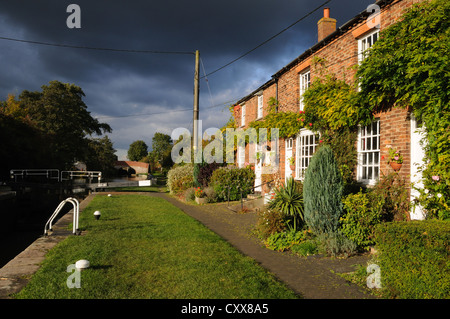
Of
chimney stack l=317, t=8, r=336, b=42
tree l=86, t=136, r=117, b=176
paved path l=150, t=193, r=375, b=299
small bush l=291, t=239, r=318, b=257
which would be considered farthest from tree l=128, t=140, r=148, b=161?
small bush l=291, t=239, r=318, b=257

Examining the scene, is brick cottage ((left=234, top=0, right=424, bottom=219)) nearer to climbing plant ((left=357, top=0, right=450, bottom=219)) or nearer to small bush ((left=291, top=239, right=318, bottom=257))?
climbing plant ((left=357, top=0, right=450, bottom=219))

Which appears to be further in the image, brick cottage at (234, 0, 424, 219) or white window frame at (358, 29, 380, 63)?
white window frame at (358, 29, 380, 63)

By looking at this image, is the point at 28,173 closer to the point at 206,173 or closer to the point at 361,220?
the point at 206,173

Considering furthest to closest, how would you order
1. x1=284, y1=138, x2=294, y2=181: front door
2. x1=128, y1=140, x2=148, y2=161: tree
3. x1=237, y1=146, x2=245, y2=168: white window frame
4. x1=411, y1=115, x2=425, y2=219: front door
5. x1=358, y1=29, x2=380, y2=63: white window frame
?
x1=128, y1=140, x2=148, y2=161: tree < x1=237, y1=146, x2=245, y2=168: white window frame < x1=284, y1=138, x2=294, y2=181: front door < x1=358, y1=29, x2=380, y2=63: white window frame < x1=411, y1=115, x2=425, y2=219: front door

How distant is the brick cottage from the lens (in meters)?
7.30

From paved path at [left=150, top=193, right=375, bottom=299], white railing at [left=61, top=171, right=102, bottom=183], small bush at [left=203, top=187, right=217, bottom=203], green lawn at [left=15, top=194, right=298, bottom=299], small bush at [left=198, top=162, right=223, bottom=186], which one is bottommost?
paved path at [left=150, top=193, right=375, bottom=299]

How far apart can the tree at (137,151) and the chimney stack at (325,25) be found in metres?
110

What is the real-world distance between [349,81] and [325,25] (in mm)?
4244

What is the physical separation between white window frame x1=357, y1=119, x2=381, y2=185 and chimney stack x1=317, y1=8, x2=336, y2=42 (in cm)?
541

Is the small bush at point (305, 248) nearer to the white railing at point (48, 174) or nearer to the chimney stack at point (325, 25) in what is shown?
the chimney stack at point (325, 25)

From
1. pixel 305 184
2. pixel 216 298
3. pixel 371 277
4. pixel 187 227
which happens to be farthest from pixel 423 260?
pixel 187 227

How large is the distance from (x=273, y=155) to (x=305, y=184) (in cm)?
726

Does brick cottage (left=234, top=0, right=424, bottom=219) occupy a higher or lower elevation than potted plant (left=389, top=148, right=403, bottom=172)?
higher

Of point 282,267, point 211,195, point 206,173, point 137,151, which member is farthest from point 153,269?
point 137,151
